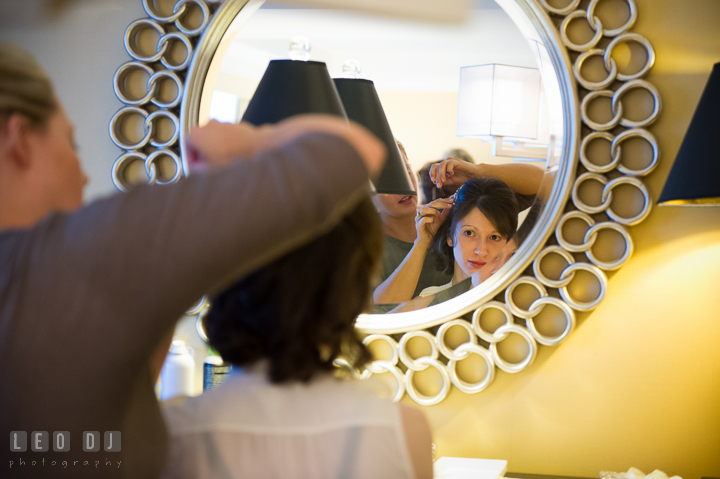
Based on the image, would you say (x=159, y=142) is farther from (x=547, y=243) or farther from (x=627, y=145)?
(x=627, y=145)

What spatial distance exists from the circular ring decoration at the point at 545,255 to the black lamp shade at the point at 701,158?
25 cm

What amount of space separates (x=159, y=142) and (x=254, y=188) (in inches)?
48.3

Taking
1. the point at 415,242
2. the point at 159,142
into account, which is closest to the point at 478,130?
the point at 415,242

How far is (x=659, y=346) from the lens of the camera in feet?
3.95

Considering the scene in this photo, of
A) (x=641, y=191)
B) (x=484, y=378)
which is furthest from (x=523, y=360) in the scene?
(x=641, y=191)

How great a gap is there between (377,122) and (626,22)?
557 millimetres

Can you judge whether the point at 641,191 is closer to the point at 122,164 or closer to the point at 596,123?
the point at 596,123

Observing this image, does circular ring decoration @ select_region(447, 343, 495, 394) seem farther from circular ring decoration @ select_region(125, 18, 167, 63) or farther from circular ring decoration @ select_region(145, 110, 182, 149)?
circular ring decoration @ select_region(125, 18, 167, 63)

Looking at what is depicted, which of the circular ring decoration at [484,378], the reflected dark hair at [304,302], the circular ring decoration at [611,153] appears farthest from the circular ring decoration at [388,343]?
the reflected dark hair at [304,302]

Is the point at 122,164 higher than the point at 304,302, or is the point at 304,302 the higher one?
the point at 122,164

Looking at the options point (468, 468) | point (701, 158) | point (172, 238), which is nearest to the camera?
point (172, 238)

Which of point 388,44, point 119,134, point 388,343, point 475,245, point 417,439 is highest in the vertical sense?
point 388,44

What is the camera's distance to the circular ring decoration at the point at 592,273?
1189mm

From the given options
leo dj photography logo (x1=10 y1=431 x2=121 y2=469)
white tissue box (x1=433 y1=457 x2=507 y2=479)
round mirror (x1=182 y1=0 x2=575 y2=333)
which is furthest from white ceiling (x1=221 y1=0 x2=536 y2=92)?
leo dj photography logo (x1=10 y1=431 x2=121 y2=469)
